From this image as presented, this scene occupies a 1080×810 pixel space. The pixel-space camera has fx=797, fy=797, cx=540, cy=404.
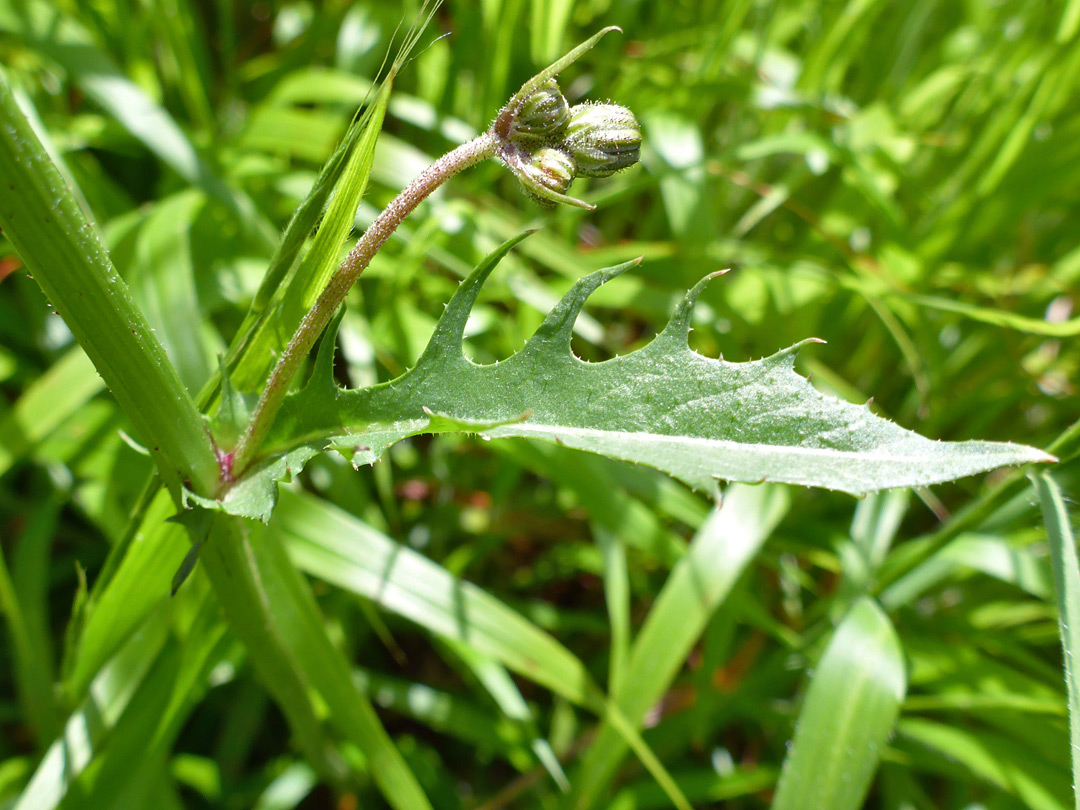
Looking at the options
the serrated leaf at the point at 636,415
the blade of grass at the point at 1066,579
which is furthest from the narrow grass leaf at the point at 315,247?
the blade of grass at the point at 1066,579

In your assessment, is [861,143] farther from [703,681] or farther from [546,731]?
[546,731]

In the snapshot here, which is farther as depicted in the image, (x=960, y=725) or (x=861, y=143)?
(x=861, y=143)

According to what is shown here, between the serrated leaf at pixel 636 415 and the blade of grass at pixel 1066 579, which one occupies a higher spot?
the serrated leaf at pixel 636 415

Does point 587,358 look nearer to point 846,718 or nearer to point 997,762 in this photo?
point 846,718

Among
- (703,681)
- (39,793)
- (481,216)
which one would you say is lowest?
(703,681)

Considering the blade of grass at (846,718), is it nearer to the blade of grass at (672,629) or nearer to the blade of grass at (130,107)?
the blade of grass at (672,629)

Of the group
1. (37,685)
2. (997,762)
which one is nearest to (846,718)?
(997,762)

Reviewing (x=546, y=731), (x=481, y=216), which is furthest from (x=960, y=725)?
(x=481, y=216)

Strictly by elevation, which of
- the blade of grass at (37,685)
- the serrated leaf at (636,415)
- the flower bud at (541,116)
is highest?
A: the flower bud at (541,116)
